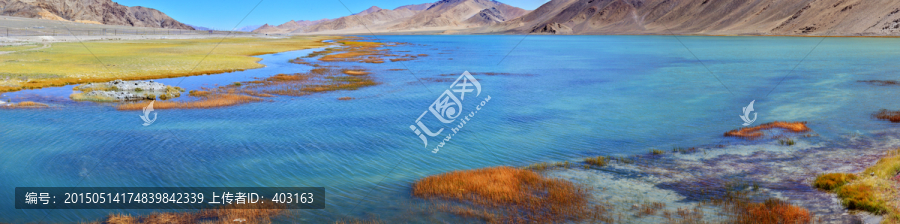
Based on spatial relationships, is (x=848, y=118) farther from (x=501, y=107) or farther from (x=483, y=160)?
(x=483, y=160)

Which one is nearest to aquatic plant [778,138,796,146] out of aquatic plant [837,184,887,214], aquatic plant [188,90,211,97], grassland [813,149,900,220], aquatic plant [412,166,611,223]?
grassland [813,149,900,220]

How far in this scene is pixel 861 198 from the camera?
11.2m

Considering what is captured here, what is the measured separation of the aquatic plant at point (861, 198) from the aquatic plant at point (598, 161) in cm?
581

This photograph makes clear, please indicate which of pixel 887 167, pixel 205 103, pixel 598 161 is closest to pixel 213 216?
pixel 598 161

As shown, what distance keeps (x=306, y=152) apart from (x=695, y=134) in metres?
14.9

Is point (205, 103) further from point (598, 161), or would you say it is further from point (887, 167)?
point (887, 167)

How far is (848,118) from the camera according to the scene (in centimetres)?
2358

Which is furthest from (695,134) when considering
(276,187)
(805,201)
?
(276,187)

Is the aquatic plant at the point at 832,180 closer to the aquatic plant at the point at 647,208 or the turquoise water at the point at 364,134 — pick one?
the aquatic plant at the point at 647,208

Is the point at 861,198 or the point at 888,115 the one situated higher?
the point at 888,115

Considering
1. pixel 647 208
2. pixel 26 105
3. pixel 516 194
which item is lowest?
pixel 26 105

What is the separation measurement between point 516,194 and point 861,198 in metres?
7.33

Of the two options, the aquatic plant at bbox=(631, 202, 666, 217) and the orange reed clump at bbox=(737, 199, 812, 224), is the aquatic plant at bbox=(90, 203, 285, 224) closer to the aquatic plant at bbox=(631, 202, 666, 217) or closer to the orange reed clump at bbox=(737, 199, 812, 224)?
the aquatic plant at bbox=(631, 202, 666, 217)

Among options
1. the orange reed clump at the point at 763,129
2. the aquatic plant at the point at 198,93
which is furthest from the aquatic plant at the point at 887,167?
the aquatic plant at the point at 198,93
